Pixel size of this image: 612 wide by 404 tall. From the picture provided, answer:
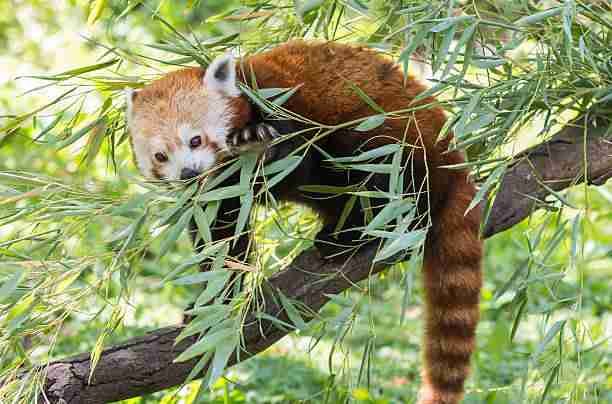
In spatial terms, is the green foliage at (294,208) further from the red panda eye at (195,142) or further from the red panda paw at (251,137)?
the red panda eye at (195,142)

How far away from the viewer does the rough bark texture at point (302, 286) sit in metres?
2.65

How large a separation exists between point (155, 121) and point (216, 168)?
17.9 inches

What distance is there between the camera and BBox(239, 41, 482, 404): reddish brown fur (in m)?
3.02

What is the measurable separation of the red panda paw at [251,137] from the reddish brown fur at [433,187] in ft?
0.63

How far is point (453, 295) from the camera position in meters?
3.03

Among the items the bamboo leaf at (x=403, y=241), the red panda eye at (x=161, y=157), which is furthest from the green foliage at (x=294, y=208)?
the red panda eye at (x=161, y=157)

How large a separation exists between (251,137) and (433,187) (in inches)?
26.0

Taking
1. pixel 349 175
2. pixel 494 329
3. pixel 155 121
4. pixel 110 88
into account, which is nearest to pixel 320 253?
pixel 349 175

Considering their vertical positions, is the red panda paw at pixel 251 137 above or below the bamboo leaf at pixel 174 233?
above

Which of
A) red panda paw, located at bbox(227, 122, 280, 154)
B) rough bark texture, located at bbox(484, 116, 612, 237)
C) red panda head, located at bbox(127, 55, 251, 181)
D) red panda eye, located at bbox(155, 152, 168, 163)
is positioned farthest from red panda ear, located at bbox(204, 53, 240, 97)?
rough bark texture, located at bbox(484, 116, 612, 237)

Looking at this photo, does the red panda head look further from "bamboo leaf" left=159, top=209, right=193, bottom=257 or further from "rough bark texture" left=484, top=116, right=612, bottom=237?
"rough bark texture" left=484, top=116, right=612, bottom=237

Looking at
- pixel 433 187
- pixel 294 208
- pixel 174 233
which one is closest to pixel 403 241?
pixel 174 233

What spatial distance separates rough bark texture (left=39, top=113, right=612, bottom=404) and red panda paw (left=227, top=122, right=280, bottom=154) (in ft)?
1.51

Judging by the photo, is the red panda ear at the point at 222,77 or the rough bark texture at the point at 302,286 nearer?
the rough bark texture at the point at 302,286
